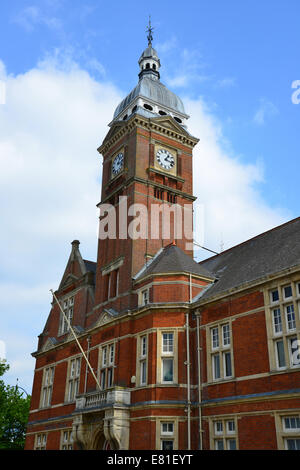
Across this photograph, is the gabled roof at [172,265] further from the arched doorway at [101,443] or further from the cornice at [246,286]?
the arched doorway at [101,443]

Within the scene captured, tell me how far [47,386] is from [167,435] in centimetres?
1685

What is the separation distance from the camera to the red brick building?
72.1 feet

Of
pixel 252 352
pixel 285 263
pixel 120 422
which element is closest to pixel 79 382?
pixel 120 422

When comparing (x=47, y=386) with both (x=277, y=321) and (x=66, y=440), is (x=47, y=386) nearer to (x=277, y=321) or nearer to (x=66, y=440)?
(x=66, y=440)

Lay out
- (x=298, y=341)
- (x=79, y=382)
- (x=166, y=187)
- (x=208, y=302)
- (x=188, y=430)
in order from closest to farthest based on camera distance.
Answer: (x=298, y=341)
(x=188, y=430)
(x=208, y=302)
(x=79, y=382)
(x=166, y=187)

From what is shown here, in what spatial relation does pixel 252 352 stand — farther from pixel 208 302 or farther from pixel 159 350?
pixel 159 350

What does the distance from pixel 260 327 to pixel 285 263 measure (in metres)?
3.50

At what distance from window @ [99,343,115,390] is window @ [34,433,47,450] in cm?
949

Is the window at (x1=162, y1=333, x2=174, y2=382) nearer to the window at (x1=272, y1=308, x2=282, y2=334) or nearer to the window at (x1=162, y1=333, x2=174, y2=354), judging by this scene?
the window at (x1=162, y1=333, x2=174, y2=354)

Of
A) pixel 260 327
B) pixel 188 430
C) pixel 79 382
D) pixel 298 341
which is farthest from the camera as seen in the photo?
pixel 79 382

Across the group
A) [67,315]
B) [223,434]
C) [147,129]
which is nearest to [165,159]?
[147,129]

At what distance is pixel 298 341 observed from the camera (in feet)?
67.5

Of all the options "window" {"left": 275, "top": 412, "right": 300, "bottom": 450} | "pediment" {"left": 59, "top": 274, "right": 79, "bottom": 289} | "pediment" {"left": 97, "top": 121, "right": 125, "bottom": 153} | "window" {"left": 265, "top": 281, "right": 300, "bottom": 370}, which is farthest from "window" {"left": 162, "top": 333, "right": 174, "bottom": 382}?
"pediment" {"left": 97, "top": 121, "right": 125, "bottom": 153}

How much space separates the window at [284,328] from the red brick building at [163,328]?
0.19 ft
